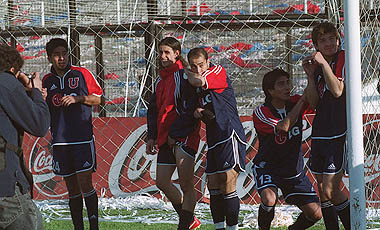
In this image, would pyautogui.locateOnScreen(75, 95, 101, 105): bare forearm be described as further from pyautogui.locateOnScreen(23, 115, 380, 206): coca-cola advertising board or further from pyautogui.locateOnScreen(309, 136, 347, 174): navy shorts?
pyautogui.locateOnScreen(309, 136, 347, 174): navy shorts

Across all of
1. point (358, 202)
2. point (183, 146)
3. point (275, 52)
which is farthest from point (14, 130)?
point (275, 52)

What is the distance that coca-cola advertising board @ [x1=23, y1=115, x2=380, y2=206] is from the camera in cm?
764

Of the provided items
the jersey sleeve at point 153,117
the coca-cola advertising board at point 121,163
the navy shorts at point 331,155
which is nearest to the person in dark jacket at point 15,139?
the navy shorts at point 331,155

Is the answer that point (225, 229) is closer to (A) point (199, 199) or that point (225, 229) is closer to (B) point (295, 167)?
(B) point (295, 167)

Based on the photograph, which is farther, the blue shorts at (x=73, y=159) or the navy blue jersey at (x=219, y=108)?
the blue shorts at (x=73, y=159)

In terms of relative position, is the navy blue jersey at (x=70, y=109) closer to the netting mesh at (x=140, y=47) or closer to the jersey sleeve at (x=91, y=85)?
the jersey sleeve at (x=91, y=85)

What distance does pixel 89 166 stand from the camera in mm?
5973

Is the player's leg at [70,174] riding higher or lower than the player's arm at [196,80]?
lower

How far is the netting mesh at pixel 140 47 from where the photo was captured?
7.88 metres

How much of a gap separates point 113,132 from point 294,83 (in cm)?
226

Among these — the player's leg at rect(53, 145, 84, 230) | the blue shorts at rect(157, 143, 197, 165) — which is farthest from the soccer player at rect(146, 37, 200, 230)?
the player's leg at rect(53, 145, 84, 230)

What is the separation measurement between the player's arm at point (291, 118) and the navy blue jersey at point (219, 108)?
1.84 feet

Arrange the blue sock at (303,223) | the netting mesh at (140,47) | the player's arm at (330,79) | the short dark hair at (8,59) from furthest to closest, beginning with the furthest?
the netting mesh at (140,47), the blue sock at (303,223), the player's arm at (330,79), the short dark hair at (8,59)

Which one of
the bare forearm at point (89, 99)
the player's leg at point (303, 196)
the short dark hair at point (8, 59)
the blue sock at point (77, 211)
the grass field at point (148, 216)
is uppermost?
the short dark hair at point (8, 59)
